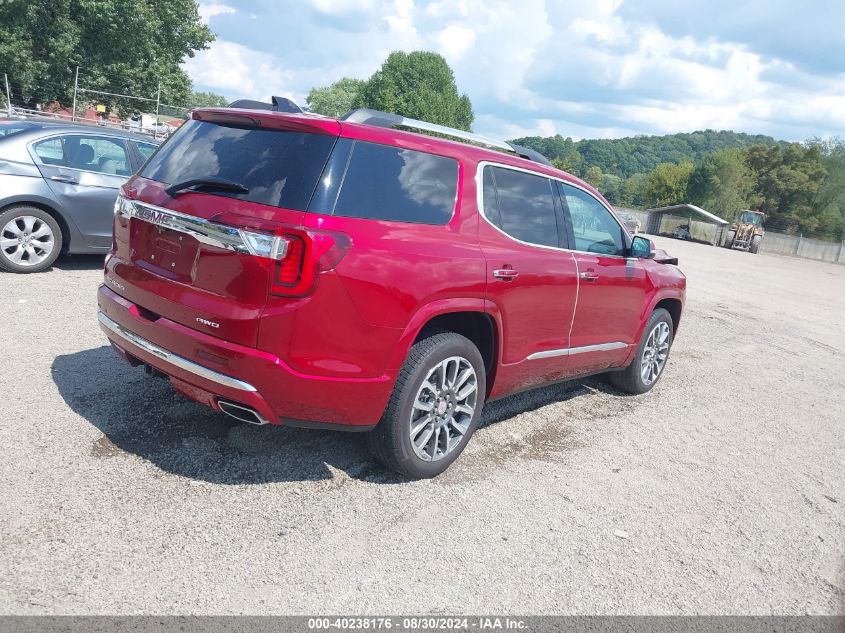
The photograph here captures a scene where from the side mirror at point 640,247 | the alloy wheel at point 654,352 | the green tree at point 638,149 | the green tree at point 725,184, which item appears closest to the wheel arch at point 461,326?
the side mirror at point 640,247

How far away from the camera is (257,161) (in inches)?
131

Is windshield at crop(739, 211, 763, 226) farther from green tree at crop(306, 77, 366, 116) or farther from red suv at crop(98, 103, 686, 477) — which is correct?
green tree at crop(306, 77, 366, 116)

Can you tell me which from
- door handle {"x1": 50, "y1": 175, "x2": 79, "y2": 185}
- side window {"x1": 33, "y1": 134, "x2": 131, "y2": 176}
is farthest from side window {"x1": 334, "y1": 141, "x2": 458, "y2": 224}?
side window {"x1": 33, "y1": 134, "x2": 131, "y2": 176}

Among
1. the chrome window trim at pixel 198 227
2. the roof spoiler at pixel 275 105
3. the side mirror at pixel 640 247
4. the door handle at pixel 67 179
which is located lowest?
the door handle at pixel 67 179

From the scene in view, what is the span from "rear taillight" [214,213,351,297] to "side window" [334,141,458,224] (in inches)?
8.2

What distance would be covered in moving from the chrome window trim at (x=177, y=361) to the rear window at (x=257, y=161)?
0.83 metres

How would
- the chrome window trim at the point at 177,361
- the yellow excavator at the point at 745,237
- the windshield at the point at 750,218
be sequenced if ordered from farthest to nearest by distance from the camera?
the windshield at the point at 750,218
the yellow excavator at the point at 745,237
the chrome window trim at the point at 177,361

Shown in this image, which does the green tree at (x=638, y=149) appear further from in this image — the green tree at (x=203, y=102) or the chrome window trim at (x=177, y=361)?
the chrome window trim at (x=177, y=361)

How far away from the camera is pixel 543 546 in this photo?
11.0 ft

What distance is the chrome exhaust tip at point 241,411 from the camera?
3.25 meters

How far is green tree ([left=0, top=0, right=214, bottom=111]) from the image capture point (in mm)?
33469

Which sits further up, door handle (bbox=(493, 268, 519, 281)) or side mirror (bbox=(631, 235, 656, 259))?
side mirror (bbox=(631, 235, 656, 259))

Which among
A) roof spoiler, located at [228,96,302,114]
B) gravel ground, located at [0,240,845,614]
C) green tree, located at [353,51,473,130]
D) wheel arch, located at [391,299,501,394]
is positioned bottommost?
gravel ground, located at [0,240,845,614]

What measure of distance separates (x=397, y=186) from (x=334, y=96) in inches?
4889
